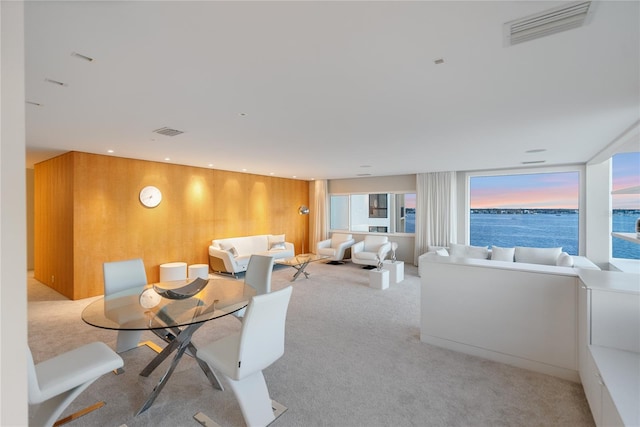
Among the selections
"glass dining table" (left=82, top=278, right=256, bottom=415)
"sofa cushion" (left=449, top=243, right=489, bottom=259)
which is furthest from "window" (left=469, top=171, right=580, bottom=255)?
"glass dining table" (left=82, top=278, right=256, bottom=415)

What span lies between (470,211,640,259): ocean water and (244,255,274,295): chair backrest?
15.8 ft

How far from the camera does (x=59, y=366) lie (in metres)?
1.89

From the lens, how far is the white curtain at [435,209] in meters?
7.25

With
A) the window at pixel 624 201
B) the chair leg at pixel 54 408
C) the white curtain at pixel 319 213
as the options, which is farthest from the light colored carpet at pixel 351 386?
the white curtain at pixel 319 213

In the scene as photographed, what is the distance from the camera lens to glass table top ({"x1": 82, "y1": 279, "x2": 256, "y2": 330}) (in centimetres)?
220

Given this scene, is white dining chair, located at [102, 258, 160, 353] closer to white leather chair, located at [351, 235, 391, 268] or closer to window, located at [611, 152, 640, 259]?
white leather chair, located at [351, 235, 391, 268]

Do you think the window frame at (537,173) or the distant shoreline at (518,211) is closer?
the window frame at (537,173)

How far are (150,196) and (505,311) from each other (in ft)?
19.6

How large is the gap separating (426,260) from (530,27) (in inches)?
92.4

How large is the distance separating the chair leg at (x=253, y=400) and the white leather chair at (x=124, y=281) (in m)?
1.76

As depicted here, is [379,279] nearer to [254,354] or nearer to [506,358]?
[506,358]

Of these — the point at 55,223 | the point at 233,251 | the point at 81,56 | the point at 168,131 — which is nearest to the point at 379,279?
the point at 233,251

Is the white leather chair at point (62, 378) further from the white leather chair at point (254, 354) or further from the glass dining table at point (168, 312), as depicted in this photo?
the white leather chair at point (254, 354)

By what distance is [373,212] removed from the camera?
927 centimetres
